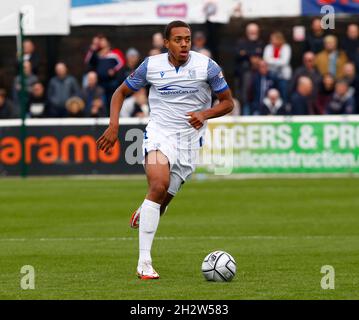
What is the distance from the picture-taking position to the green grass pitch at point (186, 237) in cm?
1072

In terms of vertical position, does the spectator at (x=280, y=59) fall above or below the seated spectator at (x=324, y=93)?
above

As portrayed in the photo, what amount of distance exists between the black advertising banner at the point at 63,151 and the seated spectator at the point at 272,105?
287 centimetres

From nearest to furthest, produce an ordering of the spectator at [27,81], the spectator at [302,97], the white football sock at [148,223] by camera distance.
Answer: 1. the white football sock at [148,223]
2. the spectator at [302,97]
3. the spectator at [27,81]

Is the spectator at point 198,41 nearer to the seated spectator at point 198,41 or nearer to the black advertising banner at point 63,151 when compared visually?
the seated spectator at point 198,41

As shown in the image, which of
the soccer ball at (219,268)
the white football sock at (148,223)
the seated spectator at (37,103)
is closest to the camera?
the soccer ball at (219,268)

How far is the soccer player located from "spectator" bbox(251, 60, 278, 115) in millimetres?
14970

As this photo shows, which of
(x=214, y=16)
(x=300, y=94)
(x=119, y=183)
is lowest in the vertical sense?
(x=119, y=183)

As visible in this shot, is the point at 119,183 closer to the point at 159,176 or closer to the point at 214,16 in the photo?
the point at 214,16

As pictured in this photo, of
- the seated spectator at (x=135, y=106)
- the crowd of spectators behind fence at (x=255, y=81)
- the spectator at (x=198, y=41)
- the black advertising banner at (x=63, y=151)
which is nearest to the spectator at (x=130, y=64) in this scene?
the crowd of spectators behind fence at (x=255, y=81)

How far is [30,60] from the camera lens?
2792 centimetres

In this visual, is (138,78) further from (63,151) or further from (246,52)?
(246,52)

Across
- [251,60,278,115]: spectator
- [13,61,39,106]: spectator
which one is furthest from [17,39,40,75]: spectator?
[251,60,278,115]: spectator
